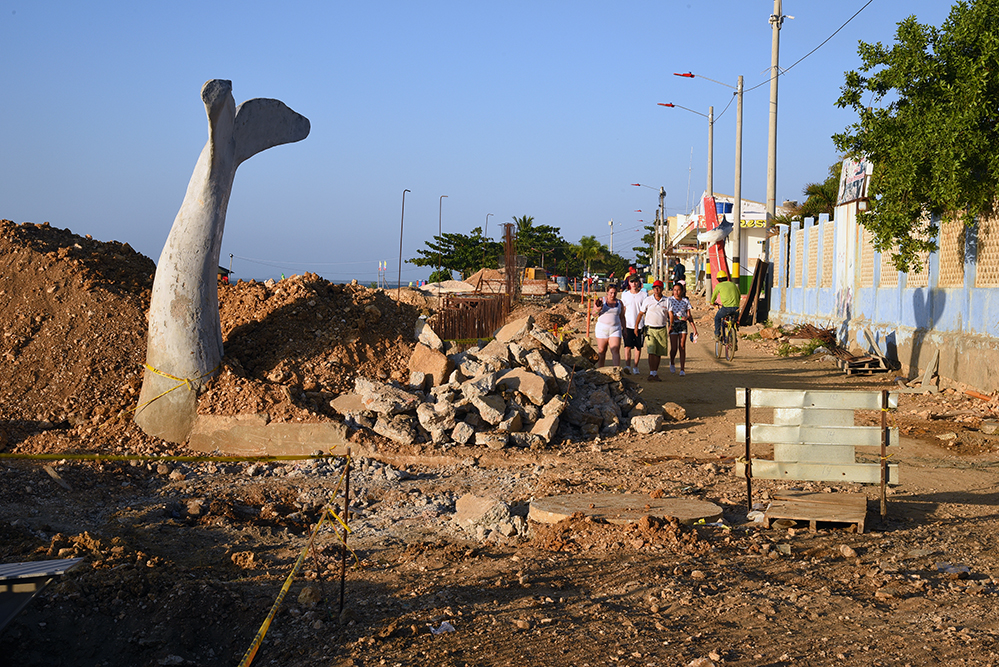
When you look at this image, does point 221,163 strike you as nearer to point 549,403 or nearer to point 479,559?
point 549,403

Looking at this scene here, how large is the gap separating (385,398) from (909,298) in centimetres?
963

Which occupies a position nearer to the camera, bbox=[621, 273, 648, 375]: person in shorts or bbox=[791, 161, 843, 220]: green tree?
bbox=[621, 273, 648, 375]: person in shorts

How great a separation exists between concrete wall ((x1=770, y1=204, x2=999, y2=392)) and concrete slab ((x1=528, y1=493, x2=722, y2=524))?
662 cm

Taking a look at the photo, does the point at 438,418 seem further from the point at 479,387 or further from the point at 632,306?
the point at 632,306

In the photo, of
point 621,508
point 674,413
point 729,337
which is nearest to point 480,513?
point 621,508

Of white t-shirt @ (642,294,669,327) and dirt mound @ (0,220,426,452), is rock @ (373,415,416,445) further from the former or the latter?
white t-shirt @ (642,294,669,327)

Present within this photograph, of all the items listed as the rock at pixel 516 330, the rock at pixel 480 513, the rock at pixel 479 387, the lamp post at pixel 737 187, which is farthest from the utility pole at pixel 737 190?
the rock at pixel 480 513

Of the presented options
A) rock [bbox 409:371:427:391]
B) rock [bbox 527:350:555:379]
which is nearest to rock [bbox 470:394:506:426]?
rock [bbox 409:371:427:391]

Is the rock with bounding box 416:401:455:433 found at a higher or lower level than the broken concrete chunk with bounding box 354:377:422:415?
lower

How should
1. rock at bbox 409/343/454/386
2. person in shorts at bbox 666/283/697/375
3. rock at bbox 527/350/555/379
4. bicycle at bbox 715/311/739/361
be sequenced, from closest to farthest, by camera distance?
rock at bbox 409/343/454/386 → rock at bbox 527/350/555/379 → person in shorts at bbox 666/283/697/375 → bicycle at bbox 715/311/739/361

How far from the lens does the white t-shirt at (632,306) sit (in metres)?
12.2

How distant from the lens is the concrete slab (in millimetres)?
5754

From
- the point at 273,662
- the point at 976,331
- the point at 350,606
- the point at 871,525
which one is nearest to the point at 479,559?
the point at 350,606

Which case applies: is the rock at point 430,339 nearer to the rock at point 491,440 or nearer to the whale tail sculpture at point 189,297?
the rock at point 491,440
